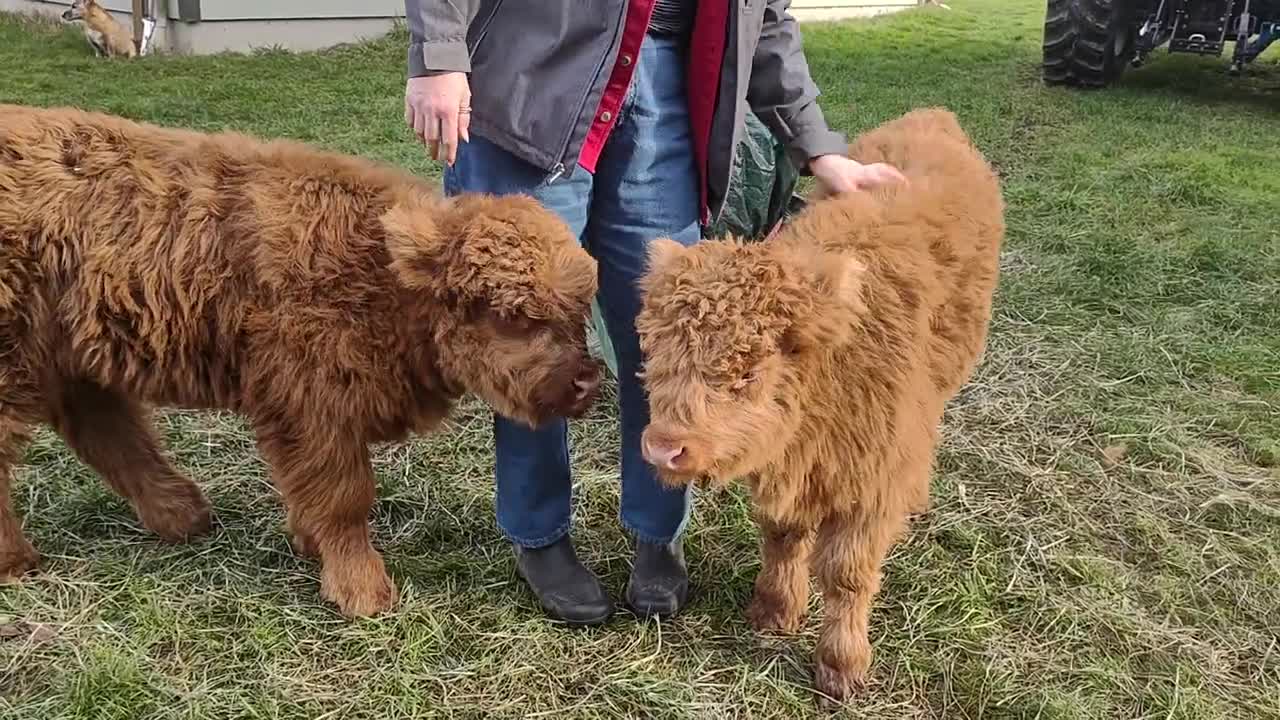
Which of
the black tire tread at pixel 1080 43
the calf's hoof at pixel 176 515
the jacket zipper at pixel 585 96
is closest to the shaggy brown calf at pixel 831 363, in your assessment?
the jacket zipper at pixel 585 96

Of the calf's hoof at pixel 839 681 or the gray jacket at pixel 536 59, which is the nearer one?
the gray jacket at pixel 536 59

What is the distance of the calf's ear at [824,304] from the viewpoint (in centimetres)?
251

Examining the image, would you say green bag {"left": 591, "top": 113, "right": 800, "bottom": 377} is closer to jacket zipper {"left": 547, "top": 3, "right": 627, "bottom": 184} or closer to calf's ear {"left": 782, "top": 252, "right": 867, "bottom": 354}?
jacket zipper {"left": 547, "top": 3, "right": 627, "bottom": 184}

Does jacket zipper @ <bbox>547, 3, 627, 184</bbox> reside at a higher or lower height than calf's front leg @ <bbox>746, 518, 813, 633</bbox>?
higher

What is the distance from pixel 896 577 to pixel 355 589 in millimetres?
1791

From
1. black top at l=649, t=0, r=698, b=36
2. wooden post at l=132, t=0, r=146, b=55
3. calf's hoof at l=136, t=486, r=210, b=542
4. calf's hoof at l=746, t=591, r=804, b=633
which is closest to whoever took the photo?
black top at l=649, t=0, r=698, b=36

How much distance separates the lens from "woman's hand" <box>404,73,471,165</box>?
2561 millimetres

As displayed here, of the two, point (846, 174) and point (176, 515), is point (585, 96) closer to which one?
point (846, 174)

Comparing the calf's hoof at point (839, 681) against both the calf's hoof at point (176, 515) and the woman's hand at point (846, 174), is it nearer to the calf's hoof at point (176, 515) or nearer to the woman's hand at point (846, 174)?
the woman's hand at point (846, 174)

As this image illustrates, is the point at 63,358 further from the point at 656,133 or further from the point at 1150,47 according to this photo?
the point at 1150,47

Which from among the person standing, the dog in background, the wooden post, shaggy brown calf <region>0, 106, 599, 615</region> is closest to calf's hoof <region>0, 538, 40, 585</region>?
shaggy brown calf <region>0, 106, 599, 615</region>

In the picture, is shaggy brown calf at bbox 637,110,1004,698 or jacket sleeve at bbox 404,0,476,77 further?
jacket sleeve at bbox 404,0,476,77

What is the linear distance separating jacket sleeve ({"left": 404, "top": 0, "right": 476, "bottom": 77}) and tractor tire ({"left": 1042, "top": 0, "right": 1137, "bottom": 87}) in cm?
1104

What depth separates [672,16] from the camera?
9.46 ft
